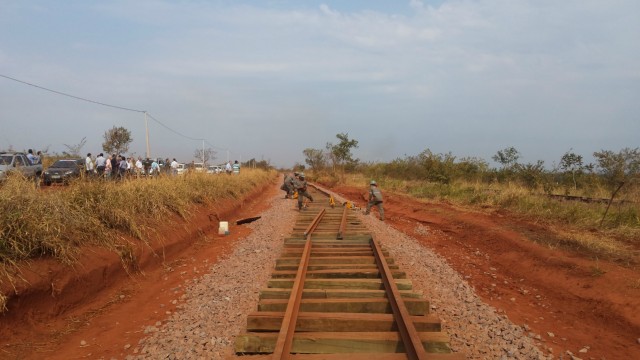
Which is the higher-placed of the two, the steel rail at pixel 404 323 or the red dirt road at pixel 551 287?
the steel rail at pixel 404 323

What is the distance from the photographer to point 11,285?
14.7 feet

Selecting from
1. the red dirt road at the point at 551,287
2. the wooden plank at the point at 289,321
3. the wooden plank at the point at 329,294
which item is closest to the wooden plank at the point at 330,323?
the wooden plank at the point at 289,321

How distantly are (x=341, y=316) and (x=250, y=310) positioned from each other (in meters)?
1.44

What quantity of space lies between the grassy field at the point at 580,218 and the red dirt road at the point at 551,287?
0.61 meters

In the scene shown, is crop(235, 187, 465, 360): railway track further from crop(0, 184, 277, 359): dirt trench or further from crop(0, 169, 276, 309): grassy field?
crop(0, 169, 276, 309): grassy field

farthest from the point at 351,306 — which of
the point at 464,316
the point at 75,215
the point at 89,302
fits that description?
the point at 75,215

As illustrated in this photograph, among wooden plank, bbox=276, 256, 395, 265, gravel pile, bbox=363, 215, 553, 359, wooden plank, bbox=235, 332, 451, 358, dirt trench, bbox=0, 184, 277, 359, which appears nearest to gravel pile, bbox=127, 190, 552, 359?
gravel pile, bbox=363, 215, 553, 359

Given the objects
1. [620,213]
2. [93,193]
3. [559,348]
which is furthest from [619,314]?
[93,193]

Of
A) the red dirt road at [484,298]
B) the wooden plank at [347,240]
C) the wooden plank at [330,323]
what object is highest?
the wooden plank at [347,240]

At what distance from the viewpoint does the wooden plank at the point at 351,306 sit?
4406 millimetres

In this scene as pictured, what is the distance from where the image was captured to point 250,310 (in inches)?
194

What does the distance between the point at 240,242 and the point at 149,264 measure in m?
2.66

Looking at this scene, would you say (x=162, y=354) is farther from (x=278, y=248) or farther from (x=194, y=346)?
(x=278, y=248)

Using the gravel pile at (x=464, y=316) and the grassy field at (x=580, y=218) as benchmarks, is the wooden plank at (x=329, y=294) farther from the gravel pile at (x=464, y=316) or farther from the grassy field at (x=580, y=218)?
the grassy field at (x=580, y=218)
